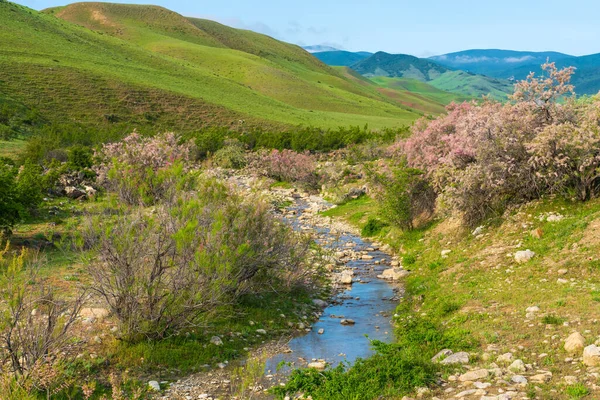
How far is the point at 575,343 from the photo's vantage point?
8.30 meters

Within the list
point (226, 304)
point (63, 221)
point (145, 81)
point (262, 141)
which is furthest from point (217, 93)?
point (226, 304)

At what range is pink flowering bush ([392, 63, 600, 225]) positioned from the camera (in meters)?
14.9

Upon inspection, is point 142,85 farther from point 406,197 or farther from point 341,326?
point 341,326

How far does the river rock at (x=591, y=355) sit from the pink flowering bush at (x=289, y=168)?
27.5 meters

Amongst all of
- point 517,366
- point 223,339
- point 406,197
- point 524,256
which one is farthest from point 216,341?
point 406,197

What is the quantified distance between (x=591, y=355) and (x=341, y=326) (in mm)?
5729

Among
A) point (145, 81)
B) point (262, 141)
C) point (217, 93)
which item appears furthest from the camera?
point (217, 93)

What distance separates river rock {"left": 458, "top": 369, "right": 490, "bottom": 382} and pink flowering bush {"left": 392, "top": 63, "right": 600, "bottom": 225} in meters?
8.39

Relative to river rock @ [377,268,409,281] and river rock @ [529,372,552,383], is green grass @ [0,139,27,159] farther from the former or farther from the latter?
river rock @ [529,372,552,383]

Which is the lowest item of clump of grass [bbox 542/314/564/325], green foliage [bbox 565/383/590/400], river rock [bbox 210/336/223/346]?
river rock [bbox 210/336/223/346]

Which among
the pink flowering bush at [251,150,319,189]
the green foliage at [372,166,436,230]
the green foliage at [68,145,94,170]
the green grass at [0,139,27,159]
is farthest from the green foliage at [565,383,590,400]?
the green grass at [0,139,27,159]

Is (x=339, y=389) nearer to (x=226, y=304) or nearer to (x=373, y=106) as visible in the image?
(x=226, y=304)

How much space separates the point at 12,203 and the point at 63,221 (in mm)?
3371

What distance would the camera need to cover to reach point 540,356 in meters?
8.43
